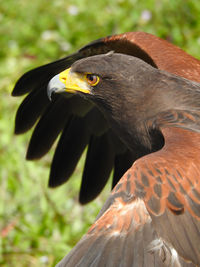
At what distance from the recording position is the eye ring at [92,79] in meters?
4.60

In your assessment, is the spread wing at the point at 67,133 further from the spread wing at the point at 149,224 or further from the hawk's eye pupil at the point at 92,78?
the spread wing at the point at 149,224

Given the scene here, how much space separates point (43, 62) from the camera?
8.22 meters

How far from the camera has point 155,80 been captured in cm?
455

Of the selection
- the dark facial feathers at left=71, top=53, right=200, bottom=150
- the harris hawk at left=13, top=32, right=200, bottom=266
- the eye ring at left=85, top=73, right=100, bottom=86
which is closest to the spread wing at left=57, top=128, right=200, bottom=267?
the harris hawk at left=13, top=32, right=200, bottom=266

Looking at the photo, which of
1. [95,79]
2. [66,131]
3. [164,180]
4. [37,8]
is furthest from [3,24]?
[164,180]

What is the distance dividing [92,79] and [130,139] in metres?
0.51

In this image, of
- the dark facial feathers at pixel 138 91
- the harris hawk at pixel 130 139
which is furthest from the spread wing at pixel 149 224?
the dark facial feathers at pixel 138 91

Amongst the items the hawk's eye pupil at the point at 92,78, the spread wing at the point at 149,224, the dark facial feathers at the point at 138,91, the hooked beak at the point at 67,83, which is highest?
the hooked beak at the point at 67,83

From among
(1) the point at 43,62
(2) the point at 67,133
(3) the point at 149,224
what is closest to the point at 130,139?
(3) the point at 149,224

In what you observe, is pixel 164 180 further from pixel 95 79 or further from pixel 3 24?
pixel 3 24

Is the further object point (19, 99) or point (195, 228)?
point (19, 99)

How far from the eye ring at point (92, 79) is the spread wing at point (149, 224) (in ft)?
4.05

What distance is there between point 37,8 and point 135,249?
6.43 m

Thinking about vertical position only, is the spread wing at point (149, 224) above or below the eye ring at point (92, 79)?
below
